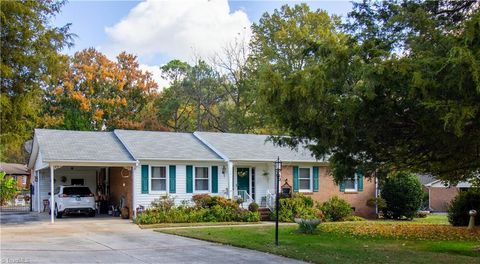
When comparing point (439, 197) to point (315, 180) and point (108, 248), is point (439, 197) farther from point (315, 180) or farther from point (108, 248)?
point (108, 248)

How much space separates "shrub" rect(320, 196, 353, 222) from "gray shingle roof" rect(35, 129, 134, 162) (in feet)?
32.2

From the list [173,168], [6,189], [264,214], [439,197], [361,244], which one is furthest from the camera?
[439,197]

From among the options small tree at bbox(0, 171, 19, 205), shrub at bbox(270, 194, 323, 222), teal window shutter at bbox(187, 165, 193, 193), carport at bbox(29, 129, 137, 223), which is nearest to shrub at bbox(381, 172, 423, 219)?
shrub at bbox(270, 194, 323, 222)

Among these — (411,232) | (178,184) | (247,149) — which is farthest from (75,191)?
(411,232)

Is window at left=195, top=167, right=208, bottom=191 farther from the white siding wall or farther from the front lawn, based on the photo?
the front lawn

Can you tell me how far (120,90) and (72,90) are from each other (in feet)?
12.8

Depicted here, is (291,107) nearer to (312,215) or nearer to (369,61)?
(369,61)

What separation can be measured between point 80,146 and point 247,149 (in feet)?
28.3

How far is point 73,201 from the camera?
24.7 metres

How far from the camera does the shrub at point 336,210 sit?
25.5 metres

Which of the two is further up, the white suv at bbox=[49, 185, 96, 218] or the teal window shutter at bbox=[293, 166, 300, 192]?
the teal window shutter at bbox=[293, 166, 300, 192]

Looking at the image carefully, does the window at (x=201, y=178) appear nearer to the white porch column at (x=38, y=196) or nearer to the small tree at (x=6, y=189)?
the white porch column at (x=38, y=196)

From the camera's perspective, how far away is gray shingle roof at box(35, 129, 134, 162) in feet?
75.1

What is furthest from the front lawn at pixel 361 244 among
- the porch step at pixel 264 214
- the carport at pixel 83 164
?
the carport at pixel 83 164
